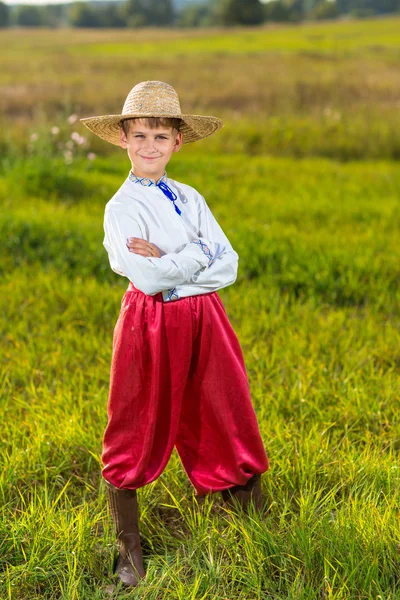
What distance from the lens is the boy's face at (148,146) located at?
2125 millimetres

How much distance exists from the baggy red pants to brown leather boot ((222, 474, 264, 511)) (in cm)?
7

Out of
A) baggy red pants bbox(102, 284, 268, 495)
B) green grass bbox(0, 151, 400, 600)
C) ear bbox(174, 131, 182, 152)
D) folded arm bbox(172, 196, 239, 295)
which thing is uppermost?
ear bbox(174, 131, 182, 152)

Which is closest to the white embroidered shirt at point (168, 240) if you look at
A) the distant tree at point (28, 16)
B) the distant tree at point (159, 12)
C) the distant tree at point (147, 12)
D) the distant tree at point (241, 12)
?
the distant tree at point (241, 12)

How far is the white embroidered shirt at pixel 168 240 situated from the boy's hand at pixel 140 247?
18 millimetres

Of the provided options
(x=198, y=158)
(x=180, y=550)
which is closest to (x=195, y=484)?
(x=180, y=550)

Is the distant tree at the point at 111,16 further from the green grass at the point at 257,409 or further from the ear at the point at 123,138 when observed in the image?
the ear at the point at 123,138

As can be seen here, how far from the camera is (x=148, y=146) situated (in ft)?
6.99

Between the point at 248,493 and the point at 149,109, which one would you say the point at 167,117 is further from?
the point at 248,493

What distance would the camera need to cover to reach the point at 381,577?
2166 mm

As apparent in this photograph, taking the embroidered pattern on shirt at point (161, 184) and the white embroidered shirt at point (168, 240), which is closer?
the white embroidered shirt at point (168, 240)

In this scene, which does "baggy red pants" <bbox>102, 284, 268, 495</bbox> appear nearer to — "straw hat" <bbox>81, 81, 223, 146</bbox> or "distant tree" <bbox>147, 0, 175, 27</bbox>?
"straw hat" <bbox>81, 81, 223, 146</bbox>

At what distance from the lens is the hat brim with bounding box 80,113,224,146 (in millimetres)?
2104

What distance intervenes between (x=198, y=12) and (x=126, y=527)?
94606mm

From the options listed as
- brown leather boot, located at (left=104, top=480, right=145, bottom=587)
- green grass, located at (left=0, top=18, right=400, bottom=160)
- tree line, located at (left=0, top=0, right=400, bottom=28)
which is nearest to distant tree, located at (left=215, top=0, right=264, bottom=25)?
tree line, located at (left=0, top=0, right=400, bottom=28)
